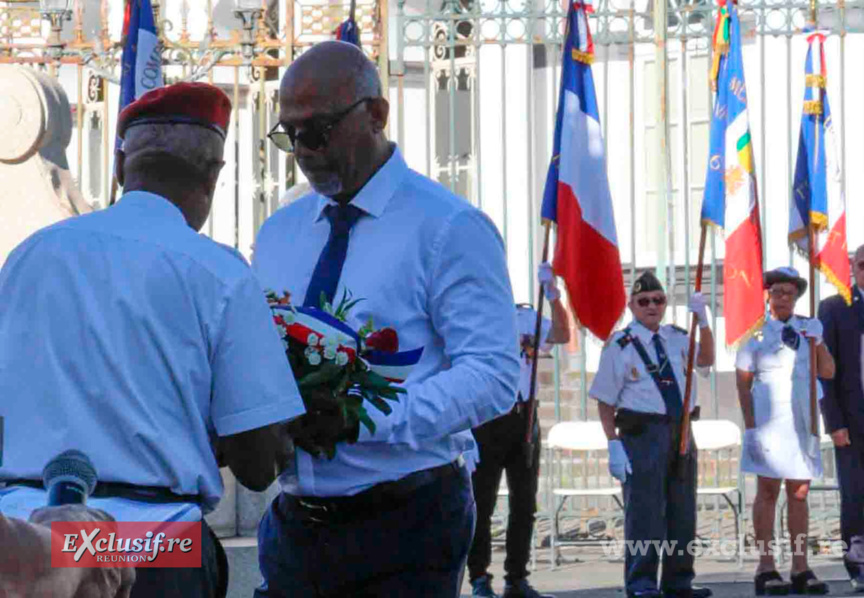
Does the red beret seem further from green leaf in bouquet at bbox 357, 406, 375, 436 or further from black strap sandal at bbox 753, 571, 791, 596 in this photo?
black strap sandal at bbox 753, 571, 791, 596

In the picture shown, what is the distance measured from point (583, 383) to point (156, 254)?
973cm

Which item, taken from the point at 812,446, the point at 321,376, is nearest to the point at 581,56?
the point at 812,446

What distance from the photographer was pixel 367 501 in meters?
4.08

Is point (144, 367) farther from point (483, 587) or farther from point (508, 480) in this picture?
point (508, 480)

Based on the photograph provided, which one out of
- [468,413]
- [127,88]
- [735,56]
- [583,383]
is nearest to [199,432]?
[468,413]

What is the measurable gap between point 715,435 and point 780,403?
154cm

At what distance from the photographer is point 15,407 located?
317 centimetres

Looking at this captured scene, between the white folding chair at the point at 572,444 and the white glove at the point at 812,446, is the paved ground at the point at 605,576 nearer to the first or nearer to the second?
the white folding chair at the point at 572,444

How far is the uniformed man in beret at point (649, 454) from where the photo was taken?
9641mm

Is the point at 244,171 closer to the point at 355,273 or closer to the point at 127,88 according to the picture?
the point at 127,88

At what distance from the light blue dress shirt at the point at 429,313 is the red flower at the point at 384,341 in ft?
0.33

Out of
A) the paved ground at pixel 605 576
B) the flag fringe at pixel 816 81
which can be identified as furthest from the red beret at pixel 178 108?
the flag fringe at pixel 816 81

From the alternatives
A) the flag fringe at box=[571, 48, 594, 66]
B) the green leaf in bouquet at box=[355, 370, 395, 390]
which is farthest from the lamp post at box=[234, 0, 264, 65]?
the green leaf in bouquet at box=[355, 370, 395, 390]

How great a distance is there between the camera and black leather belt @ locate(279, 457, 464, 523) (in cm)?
407
